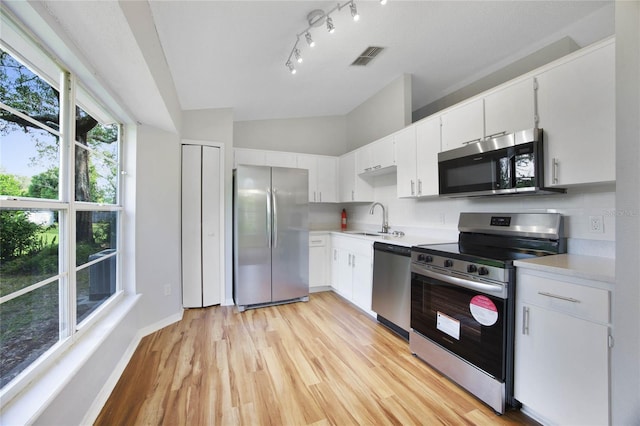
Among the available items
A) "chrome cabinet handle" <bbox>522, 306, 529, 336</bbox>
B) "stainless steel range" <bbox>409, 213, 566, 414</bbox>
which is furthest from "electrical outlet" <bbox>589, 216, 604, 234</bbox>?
"chrome cabinet handle" <bbox>522, 306, 529, 336</bbox>

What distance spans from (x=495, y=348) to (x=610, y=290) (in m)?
0.68

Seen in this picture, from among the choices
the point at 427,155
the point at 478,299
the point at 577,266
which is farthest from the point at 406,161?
the point at 577,266

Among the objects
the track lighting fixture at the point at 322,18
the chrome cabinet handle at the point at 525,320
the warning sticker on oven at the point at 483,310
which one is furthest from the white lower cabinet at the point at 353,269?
the track lighting fixture at the point at 322,18

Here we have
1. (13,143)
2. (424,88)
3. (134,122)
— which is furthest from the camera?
(424,88)

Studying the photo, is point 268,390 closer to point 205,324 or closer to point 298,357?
point 298,357

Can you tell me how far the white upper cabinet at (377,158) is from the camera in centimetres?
318

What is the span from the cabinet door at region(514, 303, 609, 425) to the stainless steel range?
72mm

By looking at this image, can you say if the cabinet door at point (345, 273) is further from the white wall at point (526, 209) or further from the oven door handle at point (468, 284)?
the oven door handle at point (468, 284)

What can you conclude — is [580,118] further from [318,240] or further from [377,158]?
[318,240]

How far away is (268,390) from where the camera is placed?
179 cm

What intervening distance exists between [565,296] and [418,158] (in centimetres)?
173

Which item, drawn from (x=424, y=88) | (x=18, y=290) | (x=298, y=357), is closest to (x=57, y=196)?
(x=18, y=290)

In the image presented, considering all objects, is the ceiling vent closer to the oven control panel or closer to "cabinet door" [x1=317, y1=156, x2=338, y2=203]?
"cabinet door" [x1=317, y1=156, x2=338, y2=203]

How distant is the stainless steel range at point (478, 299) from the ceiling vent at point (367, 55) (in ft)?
6.26
